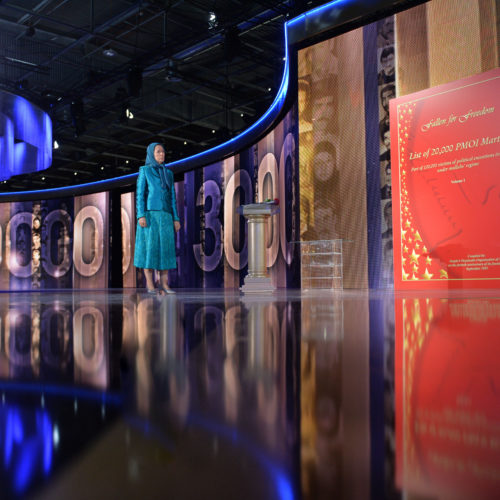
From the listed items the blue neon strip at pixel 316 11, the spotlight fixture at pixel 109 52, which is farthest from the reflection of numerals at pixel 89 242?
the blue neon strip at pixel 316 11

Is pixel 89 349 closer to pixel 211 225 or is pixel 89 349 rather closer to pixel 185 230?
pixel 211 225

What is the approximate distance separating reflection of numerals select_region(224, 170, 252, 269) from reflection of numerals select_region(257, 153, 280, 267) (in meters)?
0.52

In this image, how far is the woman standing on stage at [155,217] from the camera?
442 centimetres

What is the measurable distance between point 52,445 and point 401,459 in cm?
20

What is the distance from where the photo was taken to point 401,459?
0.27 meters

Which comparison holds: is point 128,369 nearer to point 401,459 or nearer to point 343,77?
point 401,459

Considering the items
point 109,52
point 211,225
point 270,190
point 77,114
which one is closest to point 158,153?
point 270,190

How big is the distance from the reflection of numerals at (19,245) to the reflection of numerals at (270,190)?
7.21 meters

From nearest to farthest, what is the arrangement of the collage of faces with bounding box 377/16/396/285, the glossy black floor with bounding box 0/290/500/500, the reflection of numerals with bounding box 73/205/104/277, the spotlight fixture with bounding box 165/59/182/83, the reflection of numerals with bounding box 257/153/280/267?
1. the glossy black floor with bounding box 0/290/500/500
2. the collage of faces with bounding box 377/16/396/285
3. the reflection of numerals with bounding box 257/153/280/267
4. the spotlight fixture with bounding box 165/59/182/83
5. the reflection of numerals with bounding box 73/205/104/277

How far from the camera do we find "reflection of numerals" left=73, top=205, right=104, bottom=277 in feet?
38.4

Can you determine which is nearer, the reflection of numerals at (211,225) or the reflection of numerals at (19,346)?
the reflection of numerals at (19,346)

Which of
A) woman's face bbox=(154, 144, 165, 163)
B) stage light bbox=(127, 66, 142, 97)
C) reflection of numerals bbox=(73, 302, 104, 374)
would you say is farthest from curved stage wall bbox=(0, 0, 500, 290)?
reflection of numerals bbox=(73, 302, 104, 374)

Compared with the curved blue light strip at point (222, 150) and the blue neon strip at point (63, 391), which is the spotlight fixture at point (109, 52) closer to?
the curved blue light strip at point (222, 150)

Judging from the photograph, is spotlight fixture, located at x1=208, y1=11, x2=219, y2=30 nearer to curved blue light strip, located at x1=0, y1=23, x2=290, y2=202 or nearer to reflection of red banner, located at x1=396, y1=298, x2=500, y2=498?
curved blue light strip, located at x1=0, y1=23, x2=290, y2=202
